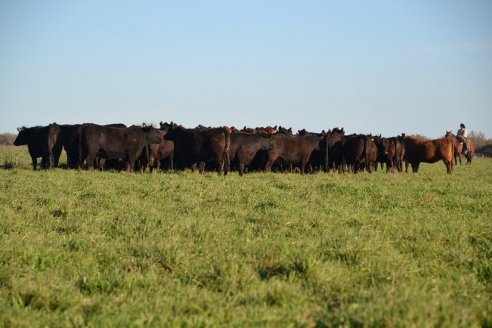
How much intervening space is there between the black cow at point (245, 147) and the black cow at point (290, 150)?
393 mm

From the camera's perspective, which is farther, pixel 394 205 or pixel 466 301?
pixel 394 205

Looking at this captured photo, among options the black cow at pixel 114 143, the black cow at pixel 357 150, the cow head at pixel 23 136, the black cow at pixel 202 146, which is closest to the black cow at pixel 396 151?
the black cow at pixel 357 150

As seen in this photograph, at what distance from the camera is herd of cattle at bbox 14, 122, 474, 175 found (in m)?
20.3

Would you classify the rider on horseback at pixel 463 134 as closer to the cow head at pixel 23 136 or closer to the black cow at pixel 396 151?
the black cow at pixel 396 151

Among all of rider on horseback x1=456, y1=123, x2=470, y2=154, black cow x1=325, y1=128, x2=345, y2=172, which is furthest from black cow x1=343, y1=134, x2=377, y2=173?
rider on horseback x1=456, y1=123, x2=470, y2=154

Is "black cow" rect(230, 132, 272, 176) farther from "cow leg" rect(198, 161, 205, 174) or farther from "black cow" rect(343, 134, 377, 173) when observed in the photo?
"black cow" rect(343, 134, 377, 173)

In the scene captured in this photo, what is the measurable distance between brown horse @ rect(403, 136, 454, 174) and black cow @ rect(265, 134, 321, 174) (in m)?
5.05

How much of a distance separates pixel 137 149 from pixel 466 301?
17.2 m

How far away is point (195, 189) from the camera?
492 inches

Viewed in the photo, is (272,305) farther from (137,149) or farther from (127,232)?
(137,149)

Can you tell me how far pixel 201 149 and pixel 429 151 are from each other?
1014 cm

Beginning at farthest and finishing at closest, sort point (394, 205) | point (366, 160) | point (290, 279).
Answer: point (366, 160) → point (394, 205) → point (290, 279)

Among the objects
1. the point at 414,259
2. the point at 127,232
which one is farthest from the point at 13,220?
the point at 414,259

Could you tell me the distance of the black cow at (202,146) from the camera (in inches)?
789
